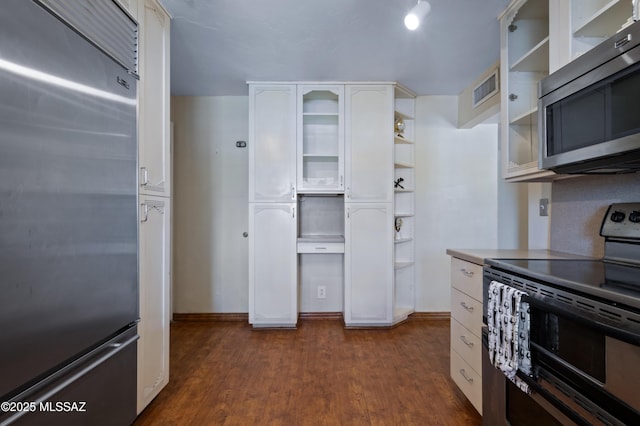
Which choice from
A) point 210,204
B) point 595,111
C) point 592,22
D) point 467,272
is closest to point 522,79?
point 592,22

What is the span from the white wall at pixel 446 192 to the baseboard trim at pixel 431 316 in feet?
0.14

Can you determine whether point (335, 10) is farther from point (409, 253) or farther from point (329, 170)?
point (409, 253)

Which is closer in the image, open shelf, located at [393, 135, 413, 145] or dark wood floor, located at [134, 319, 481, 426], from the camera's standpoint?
dark wood floor, located at [134, 319, 481, 426]

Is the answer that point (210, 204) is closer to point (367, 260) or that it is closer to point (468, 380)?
point (367, 260)

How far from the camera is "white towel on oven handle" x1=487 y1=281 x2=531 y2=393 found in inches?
47.3

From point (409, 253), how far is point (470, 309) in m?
1.73

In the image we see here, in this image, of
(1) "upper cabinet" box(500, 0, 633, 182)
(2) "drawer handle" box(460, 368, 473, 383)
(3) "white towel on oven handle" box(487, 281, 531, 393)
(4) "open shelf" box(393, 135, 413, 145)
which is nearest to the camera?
(3) "white towel on oven handle" box(487, 281, 531, 393)

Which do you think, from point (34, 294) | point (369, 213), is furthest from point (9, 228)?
point (369, 213)

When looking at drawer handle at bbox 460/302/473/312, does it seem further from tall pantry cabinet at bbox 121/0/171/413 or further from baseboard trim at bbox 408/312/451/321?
tall pantry cabinet at bbox 121/0/171/413

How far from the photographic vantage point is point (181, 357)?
2502mm

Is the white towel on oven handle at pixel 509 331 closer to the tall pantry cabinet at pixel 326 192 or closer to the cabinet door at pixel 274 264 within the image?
the tall pantry cabinet at pixel 326 192

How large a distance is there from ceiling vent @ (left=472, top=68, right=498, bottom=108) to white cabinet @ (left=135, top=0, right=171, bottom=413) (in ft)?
8.66

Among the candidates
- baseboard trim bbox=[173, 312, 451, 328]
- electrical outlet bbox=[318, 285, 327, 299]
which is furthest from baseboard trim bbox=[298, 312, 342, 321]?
electrical outlet bbox=[318, 285, 327, 299]

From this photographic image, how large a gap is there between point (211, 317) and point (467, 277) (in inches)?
108
